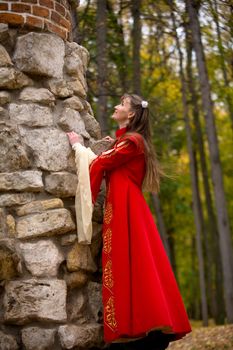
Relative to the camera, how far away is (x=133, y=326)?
3.61 metres

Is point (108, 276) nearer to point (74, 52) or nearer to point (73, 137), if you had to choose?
point (73, 137)

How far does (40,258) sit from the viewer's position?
367 cm

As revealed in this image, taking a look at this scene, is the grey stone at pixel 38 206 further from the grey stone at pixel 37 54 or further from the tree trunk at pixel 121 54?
the tree trunk at pixel 121 54

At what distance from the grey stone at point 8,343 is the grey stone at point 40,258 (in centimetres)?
46

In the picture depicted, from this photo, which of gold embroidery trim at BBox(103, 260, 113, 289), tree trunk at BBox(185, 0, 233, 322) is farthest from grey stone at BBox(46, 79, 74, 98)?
tree trunk at BBox(185, 0, 233, 322)

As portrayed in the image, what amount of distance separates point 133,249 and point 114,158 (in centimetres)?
69

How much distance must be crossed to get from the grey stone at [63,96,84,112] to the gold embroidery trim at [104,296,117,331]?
1.53 m

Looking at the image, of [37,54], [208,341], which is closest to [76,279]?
[37,54]

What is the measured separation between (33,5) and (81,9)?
5628 mm

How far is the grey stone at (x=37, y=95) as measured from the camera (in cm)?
396

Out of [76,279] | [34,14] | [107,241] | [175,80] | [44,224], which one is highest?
[175,80]

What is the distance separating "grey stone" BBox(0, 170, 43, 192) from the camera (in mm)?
3738

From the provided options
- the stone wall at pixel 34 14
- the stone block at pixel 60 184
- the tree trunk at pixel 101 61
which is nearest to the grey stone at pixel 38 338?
the stone block at pixel 60 184

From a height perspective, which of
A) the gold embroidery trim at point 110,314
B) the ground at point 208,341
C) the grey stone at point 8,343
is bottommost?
the ground at point 208,341
